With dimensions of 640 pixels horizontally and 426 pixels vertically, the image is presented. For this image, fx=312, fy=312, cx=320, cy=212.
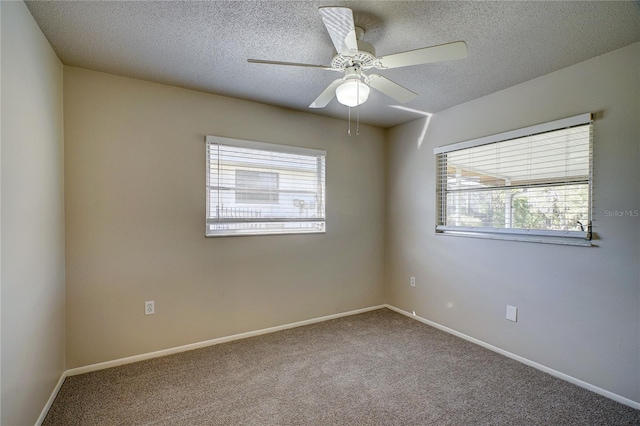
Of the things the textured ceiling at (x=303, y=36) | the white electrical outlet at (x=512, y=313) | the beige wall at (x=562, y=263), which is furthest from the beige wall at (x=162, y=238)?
the white electrical outlet at (x=512, y=313)

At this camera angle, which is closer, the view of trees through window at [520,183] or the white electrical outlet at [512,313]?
the view of trees through window at [520,183]

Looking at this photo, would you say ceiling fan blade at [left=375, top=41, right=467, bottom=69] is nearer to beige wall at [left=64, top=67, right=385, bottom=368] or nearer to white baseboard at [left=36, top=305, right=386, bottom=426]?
beige wall at [left=64, top=67, right=385, bottom=368]

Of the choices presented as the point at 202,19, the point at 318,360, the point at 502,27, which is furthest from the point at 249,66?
the point at 318,360

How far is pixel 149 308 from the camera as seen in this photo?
106 inches

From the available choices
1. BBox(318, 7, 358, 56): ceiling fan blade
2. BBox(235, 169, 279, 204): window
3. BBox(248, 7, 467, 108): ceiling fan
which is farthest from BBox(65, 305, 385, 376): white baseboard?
BBox(318, 7, 358, 56): ceiling fan blade

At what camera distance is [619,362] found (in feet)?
6.98

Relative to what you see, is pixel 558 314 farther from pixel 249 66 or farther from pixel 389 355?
pixel 249 66

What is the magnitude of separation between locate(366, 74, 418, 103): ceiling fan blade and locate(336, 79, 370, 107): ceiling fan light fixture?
0.12m

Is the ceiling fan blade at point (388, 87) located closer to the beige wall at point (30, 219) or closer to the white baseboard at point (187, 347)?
the beige wall at point (30, 219)

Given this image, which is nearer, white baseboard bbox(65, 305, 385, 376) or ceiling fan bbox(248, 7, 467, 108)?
ceiling fan bbox(248, 7, 467, 108)

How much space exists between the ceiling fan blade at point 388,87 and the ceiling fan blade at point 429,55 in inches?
6.2

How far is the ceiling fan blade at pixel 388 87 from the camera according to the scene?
2.02 m

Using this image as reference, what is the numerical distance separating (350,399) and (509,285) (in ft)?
5.68

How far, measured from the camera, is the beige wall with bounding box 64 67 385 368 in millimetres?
2457
